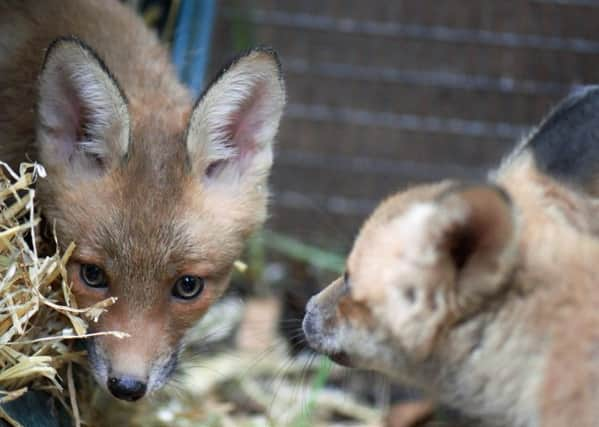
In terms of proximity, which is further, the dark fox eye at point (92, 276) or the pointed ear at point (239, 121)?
the pointed ear at point (239, 121)

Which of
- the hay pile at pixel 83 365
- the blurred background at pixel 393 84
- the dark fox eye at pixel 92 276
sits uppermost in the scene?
the blurred background at pixel 393 84

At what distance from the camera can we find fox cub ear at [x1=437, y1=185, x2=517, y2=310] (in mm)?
2088

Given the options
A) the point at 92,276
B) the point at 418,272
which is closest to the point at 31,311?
the point at 92,276

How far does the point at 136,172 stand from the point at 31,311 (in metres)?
0.48

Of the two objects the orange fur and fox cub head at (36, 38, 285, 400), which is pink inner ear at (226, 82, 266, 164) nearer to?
fox cub head at (36, 38, 285, 400)

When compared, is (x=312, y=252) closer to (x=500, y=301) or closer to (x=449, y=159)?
(x=449, y=159)

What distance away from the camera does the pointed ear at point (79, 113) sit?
9.07ft

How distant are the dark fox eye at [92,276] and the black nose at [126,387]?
27 cm

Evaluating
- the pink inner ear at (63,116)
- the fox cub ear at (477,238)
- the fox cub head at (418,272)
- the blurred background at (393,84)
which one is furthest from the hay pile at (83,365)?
the blurred background at (393,84)

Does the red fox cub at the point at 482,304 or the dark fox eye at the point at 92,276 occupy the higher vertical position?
the red fox cub at the point at 482,304

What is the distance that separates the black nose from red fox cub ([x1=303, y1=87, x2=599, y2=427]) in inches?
22.5

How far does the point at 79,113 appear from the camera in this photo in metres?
2.90

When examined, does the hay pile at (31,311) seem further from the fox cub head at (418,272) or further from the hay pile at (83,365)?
the fox cub head at (418,272)

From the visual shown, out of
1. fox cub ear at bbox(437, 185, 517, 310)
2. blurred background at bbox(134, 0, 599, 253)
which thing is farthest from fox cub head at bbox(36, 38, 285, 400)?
blurred background at bbox(134, 0, 599, 253)
